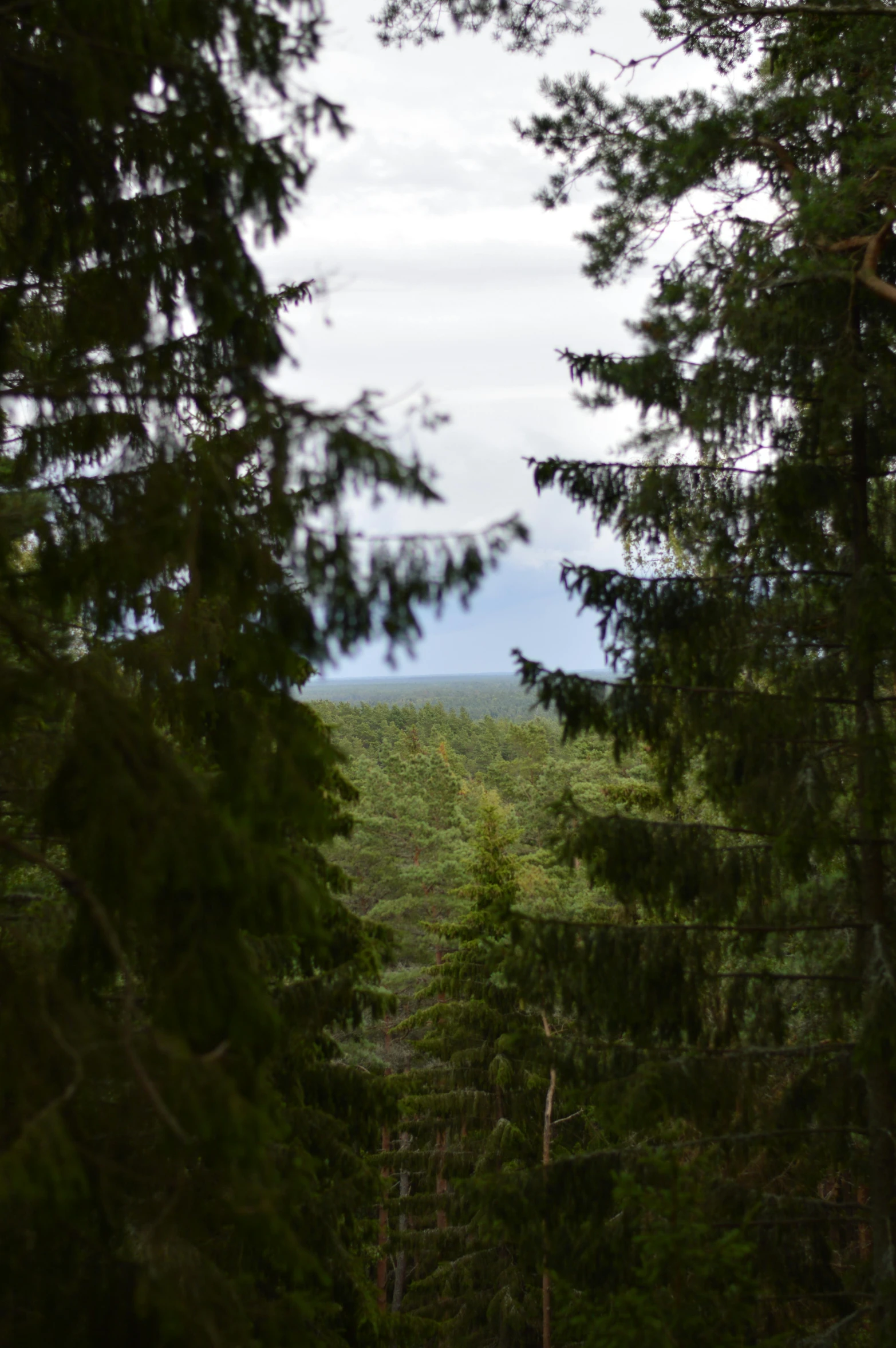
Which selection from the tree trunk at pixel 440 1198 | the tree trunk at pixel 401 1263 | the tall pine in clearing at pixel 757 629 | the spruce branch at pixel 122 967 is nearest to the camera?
the spruce branch at pixel 122 967

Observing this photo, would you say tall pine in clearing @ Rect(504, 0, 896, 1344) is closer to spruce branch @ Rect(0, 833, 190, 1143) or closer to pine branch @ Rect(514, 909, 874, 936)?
pine branch @ Rect(514, 909, 874, 936)

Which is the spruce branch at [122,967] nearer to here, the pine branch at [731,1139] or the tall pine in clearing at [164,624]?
the tall pine in clearing at [164,624]

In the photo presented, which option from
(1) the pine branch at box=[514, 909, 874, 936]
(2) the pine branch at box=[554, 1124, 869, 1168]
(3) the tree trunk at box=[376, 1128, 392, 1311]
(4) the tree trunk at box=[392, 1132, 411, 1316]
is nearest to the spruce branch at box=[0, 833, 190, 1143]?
(1) the pine branch at box=[514, 909, 874, 936]

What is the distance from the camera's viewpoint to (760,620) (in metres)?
5.43

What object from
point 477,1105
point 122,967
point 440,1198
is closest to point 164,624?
point 122,967

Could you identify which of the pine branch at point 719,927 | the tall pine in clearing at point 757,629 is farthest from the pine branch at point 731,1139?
the pine branch at point 719,927

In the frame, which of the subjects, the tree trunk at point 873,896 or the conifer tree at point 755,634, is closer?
the tree trunk at point 873,896

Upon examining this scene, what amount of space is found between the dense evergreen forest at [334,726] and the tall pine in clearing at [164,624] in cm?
2

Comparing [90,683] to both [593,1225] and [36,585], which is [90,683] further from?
[593,1225]

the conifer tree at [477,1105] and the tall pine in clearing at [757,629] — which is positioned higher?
the tall pine in clearing at [757,629]

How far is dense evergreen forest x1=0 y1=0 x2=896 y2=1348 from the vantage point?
283 cm

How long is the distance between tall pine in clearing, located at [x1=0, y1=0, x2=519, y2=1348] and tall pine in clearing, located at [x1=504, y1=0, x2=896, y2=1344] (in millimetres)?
2138

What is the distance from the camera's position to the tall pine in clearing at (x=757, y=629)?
478 centimetres

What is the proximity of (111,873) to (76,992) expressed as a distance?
0.60 m
